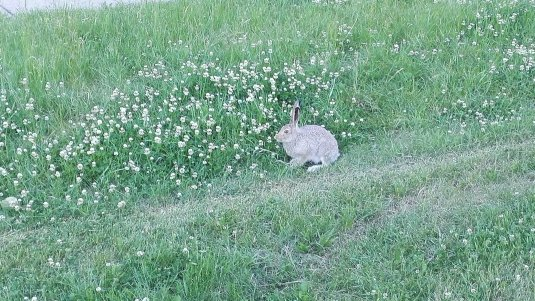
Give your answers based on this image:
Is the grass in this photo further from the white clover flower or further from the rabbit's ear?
the rabbit's ear

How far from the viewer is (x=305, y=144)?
6.44 m

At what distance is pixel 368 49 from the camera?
314 inches

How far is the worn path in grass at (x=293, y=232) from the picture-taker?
4891 millimetres

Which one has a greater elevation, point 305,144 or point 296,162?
point 305,144

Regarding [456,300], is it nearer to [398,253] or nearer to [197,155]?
[398,253]

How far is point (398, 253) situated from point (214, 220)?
4.08ft

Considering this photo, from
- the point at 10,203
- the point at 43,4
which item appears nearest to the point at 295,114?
the point at 10,203

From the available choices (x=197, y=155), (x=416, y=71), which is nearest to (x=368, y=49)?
(x=416, y=71)

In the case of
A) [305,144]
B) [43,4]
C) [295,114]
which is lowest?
[305,144]

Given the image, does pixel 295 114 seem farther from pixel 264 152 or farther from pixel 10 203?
pixel 10 203

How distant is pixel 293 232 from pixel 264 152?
4.51ft

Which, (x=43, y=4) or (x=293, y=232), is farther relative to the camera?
(x=43, y=4)

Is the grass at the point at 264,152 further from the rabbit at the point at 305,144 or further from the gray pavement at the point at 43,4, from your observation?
the gray pavement at the point at 43,4

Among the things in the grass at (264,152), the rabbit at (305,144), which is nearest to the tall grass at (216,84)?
the grass at (264,152)
